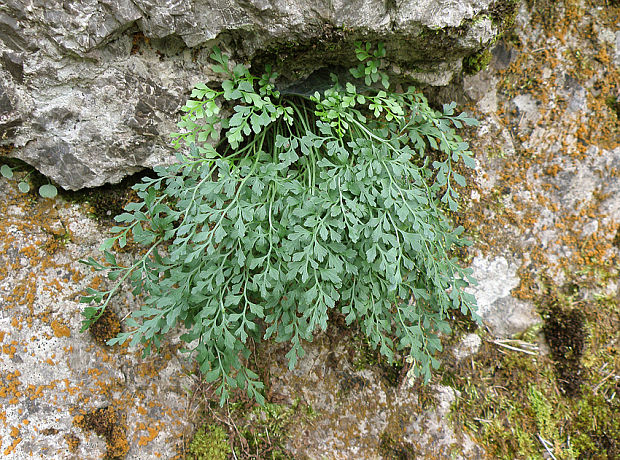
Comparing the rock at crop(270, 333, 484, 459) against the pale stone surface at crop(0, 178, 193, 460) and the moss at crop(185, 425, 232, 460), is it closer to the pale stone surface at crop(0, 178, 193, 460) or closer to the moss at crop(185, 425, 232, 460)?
the moss at crop(185, 425, 232, 460)

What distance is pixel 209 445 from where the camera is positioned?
9.73ft

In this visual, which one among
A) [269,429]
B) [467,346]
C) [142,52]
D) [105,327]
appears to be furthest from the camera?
[467,346]

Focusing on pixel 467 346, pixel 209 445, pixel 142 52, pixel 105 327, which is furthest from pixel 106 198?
pixel 467 346

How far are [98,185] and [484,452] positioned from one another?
10.8 ft

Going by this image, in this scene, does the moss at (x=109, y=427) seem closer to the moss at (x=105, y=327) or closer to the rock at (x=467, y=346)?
the moss at (x=105, y=327)

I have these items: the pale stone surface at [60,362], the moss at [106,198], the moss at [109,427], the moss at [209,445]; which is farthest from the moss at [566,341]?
the moss at [106,198]

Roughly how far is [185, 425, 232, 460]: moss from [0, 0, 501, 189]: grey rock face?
1.91m

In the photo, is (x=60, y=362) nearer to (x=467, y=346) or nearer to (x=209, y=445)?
(x=209, y=445)

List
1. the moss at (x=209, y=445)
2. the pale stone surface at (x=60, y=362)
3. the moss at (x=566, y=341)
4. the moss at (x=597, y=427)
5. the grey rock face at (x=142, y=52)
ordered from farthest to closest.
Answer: the moss at (x=566, y=341)
the moss at (x=597, y=427)
the moss at (x=209, y=445)
the pale stone surface at (x=60, y=362)
the grey rock face at (x=142, y=52)

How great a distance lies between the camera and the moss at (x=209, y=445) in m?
2.93

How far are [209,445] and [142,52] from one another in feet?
8.77

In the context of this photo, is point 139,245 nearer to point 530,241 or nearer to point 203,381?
point 203,381

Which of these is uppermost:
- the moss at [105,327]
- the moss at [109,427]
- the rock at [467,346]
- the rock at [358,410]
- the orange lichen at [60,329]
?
the rock at [467,346]

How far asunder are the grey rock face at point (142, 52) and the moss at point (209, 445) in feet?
6.27
